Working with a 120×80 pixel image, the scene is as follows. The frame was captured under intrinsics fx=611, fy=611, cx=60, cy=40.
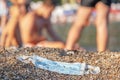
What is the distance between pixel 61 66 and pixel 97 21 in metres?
2.44

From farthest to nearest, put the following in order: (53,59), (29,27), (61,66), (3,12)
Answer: (3,12) < (29,27) < (53,59) < (61,66)

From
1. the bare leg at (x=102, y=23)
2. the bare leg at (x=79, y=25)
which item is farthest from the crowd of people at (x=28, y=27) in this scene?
the bare leg at (x=102, y=23)

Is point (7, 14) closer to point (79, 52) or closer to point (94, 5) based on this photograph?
point (94, 5)

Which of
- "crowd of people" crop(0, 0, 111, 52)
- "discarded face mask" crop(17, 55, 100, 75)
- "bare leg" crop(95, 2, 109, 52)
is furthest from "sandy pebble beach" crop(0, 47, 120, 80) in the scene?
"crowd of people" crop(0, 0, 111, 52)

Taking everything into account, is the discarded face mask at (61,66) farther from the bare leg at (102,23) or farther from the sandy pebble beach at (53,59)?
the bare leg at (102,23)

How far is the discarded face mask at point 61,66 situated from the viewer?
19.4 ft

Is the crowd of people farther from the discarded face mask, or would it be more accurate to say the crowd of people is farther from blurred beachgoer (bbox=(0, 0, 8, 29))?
the discarded face mask

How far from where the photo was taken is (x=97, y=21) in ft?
27.4

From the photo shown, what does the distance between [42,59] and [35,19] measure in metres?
4.98

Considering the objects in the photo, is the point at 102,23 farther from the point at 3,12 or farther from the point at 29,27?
the point at 3,12

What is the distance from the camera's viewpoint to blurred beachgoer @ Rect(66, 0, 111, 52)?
819cm

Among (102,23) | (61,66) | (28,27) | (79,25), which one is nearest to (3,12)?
(28,27)

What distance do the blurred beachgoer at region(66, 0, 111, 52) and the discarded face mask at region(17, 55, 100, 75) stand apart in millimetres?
2075

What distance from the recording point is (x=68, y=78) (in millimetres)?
5707
